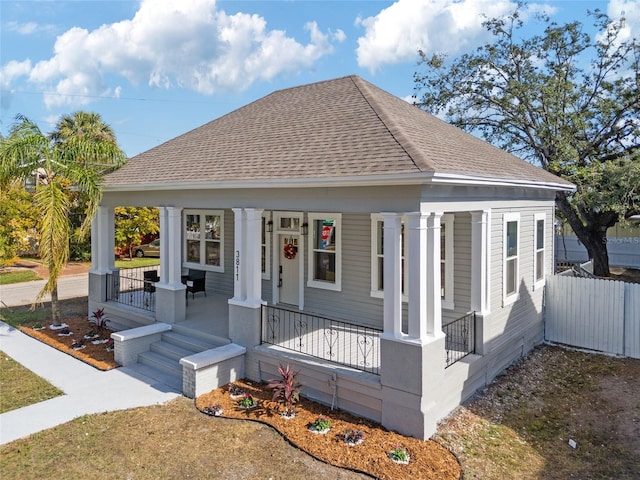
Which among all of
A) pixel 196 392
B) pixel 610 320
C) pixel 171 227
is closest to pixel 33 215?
pixel 171 227

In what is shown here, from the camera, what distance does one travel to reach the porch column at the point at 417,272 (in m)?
6.47

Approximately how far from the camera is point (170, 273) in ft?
34.9

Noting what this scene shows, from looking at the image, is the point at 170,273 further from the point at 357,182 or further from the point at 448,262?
the point at 448,262

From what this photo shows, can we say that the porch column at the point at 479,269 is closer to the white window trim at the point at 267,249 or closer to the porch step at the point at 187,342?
the porch step at the point at 187,342

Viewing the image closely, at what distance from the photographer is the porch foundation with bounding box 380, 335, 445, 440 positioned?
254 inches

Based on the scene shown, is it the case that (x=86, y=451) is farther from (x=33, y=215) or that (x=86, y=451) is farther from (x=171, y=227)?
(x=33, y=215)

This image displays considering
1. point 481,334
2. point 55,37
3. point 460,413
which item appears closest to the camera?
point 460,413

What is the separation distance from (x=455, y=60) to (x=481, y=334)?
17736mm

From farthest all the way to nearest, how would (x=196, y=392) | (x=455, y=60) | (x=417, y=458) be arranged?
(x=455, y=60) → (x=196, y=392) → (x=417, y=458)

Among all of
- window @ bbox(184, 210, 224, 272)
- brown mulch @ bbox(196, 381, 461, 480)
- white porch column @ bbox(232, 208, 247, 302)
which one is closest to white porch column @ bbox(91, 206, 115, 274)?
window @ bbox(184, 210, 224, 272)

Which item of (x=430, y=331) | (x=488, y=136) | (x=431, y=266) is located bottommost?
(x=430, y=331)

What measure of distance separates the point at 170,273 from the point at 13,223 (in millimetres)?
15641

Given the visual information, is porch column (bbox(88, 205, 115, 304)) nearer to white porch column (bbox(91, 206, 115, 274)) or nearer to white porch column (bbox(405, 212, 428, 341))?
white porch column (bbox(91, 206, 115, 274))

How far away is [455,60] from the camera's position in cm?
2188
